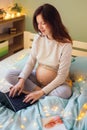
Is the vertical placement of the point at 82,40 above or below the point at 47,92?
below

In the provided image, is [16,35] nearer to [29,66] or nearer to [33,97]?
[29,66]

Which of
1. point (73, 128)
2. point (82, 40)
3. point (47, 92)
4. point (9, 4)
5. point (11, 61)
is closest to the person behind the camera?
point (73, 128)

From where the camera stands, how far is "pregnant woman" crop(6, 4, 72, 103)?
1452 millimetres

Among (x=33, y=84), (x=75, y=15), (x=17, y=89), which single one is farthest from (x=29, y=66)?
(x=75, y=15)

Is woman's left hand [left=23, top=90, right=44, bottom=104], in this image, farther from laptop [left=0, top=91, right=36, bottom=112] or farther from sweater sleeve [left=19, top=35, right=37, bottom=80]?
sweater sleeve [left=19, top=35, right=37, bottom=80]

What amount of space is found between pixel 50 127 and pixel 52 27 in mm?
665

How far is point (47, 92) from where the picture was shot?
1.44 meters

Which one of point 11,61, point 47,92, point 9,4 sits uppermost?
point 9,4

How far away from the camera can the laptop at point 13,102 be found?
4.28 ft

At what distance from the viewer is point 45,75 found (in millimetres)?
1558

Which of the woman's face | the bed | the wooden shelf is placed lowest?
the wooden shelf

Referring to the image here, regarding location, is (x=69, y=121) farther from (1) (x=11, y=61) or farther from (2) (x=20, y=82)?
(1) (x=11, y=61)

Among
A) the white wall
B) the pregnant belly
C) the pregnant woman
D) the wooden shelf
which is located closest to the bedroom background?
the white wall

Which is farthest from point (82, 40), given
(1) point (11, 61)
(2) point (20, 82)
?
(2) point (20, 82)
